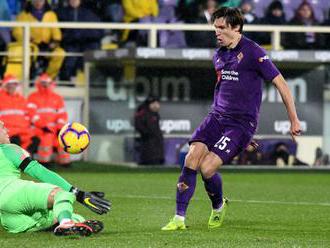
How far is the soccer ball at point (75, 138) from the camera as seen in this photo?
1067cm

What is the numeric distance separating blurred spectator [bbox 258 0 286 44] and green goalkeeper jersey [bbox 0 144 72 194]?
15.6m

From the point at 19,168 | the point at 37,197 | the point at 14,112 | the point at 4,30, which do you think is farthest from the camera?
the point at 4,30

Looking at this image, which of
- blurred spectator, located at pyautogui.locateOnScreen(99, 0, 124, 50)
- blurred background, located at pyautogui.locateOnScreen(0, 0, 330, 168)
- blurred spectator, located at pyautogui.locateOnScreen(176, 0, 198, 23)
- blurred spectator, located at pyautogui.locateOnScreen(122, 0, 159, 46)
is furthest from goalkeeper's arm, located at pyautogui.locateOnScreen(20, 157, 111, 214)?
blurred spectator, located at pyautogui.locateOnScreen(176, 0, 198, 23)

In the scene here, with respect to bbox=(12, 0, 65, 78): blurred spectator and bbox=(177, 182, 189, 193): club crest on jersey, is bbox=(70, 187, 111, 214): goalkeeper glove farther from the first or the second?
bbox=(12, 0, 65, 78): blurred spectator

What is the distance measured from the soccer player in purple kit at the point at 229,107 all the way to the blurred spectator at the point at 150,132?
12.4 metres

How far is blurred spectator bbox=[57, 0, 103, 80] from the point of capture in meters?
23.6

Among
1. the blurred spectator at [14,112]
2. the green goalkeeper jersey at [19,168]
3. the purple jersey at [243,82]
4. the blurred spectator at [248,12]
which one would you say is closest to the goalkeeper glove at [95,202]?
the green goalkeeper jersey at [19,168]

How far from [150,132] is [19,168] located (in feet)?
44.7

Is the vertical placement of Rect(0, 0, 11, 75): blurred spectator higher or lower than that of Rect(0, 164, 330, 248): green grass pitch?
higher

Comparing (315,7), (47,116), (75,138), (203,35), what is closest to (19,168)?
(75,138)

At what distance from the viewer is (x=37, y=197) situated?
8.98 metres

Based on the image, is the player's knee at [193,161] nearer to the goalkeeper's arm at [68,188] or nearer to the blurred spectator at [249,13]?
the goalkeeper's arm at [68,188]

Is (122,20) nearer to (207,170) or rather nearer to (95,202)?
(207,170)

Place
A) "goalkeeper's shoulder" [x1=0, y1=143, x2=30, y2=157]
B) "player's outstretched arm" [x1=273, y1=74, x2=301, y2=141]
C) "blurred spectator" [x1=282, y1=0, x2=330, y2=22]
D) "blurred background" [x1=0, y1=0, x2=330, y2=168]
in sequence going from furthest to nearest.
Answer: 1. "blurred spectator" [x1=282, y1=0, x2=330, y2=22]
2. "blurred background" [x1=0, y1=0, x2=330, y2=168]
3. "player's outstretched arm" [x1=273, y1=74, x2=301, y2=141]
4. "goalkeeper's shoulder" [x1=0, y1=143, x2=30, y2=157]
